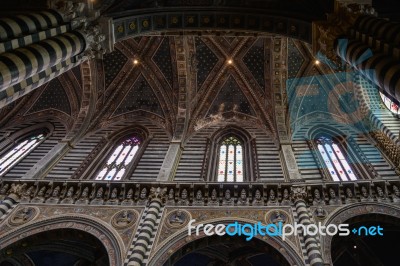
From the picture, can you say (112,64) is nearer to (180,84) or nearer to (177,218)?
(180,84)

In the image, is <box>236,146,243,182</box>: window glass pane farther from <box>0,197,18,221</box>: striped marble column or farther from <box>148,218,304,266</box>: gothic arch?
<box>0,197,18,221</box>: striped marble column

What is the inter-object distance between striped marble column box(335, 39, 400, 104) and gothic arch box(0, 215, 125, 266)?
25.3ft

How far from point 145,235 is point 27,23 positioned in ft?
20.6

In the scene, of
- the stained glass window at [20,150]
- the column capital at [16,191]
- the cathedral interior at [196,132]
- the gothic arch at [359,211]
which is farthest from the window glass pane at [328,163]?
the stained glass window at [20,150]

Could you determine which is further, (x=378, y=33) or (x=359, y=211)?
(x=359, y=211)

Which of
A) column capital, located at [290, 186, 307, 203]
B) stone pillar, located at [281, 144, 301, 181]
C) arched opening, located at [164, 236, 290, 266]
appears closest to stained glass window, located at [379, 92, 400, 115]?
stone pillar, located at [281, 144, 301, 181]

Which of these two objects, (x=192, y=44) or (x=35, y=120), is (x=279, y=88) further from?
(x=35, y=120)

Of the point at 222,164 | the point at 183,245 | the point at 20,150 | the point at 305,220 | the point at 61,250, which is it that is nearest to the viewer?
the point at 183,245

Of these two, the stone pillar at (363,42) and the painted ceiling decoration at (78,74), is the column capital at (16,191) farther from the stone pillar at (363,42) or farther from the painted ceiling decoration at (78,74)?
the stone pillar at (363,42)

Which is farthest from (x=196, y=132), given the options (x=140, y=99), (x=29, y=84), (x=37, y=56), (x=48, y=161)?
(x=37, y=56)

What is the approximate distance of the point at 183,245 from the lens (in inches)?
394

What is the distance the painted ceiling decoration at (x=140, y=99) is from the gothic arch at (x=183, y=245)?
30.6 ft

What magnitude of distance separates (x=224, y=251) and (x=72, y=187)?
5.67 meters

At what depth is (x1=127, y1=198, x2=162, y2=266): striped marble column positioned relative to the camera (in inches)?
367
